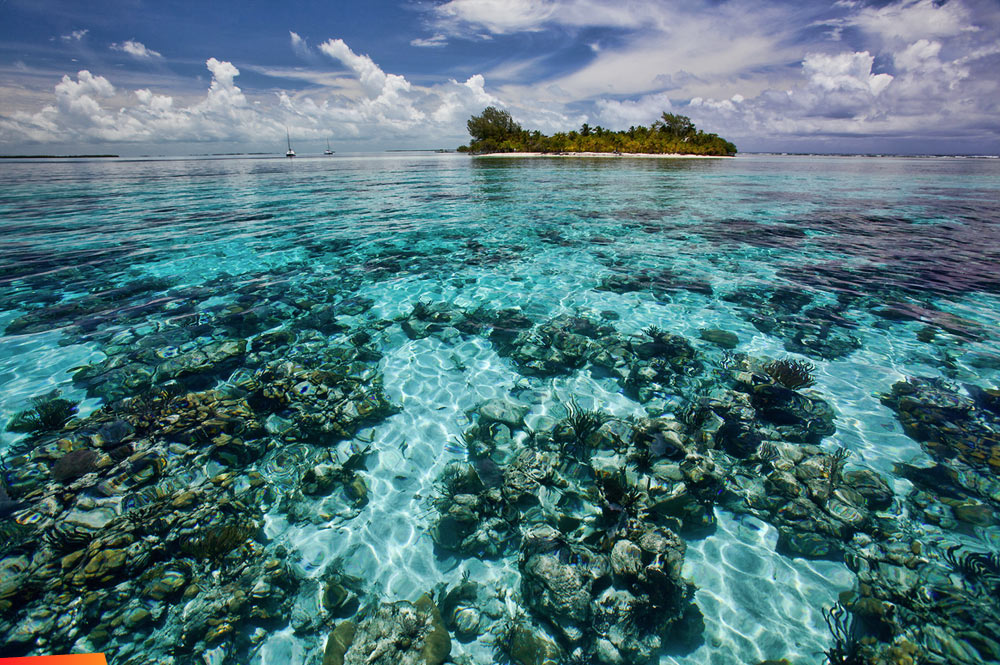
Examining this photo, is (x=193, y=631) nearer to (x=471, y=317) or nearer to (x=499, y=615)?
(x=499, y=615)

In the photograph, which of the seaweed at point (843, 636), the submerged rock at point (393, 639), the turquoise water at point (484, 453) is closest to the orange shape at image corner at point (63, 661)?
the turquoise water at point (484, 453)

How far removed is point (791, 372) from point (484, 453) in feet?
16.5

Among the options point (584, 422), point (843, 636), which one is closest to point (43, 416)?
point (584, 422)

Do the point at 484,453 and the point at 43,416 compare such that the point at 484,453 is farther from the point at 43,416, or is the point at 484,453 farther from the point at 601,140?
the point at 601,140

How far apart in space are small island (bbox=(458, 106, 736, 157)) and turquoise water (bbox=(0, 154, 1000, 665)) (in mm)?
118331

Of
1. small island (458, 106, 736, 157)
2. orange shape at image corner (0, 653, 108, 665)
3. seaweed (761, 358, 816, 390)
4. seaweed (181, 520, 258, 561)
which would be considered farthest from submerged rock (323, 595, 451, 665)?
small island (458, 106, 736, 157)

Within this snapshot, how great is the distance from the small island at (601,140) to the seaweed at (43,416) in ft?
408

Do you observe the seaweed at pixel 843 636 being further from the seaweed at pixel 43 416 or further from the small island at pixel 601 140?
the small island at pixel 601 140

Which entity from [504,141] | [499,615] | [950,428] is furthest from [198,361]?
[504,141]

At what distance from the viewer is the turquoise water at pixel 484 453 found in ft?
10.7

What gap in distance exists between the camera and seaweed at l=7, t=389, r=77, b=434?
5.20m

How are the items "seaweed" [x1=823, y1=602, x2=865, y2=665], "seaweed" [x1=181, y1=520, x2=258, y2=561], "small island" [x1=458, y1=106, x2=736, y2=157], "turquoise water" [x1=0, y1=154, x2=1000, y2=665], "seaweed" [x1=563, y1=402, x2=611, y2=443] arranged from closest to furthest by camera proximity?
1. "seaweed" [x1=823, y1=602, x2=865, y2=665]
2. "turquoise water" [x1=0, y1=154, x2=1000, y2=665]
3. "seaweed" [x1=181, y1=520, x2=258, y2=561]
4. "seaweed" [x1=563, y1=402, x2=611, y2=443]
5. "small island" [x1=458, y1=106, x2=736, y2=157]

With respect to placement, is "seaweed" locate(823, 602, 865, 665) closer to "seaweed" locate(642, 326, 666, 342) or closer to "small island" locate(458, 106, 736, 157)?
"seaweed" locate(642, 326, 666, 342)

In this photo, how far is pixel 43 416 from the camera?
5309mm
